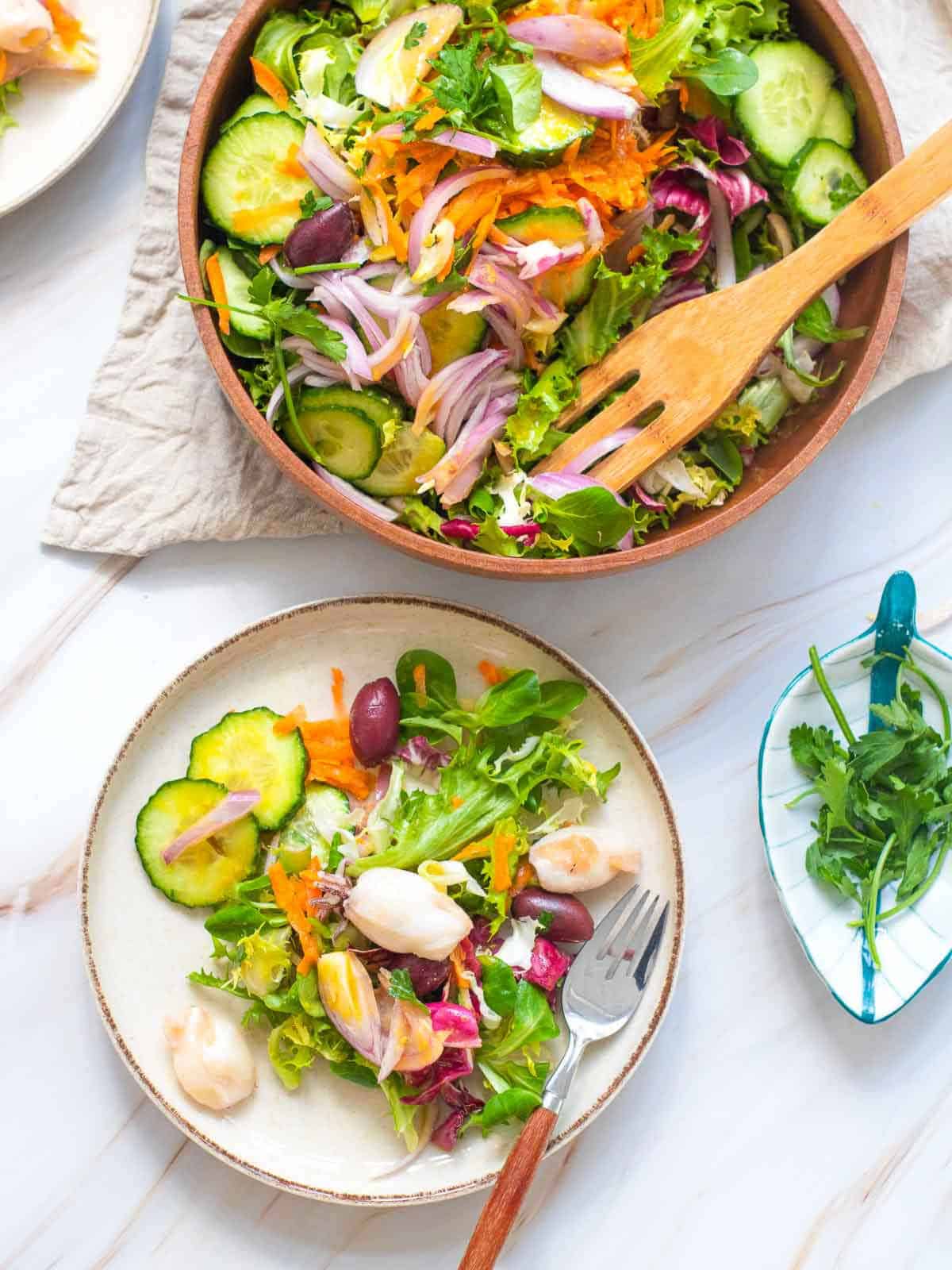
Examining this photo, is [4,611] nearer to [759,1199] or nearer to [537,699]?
[537,699]

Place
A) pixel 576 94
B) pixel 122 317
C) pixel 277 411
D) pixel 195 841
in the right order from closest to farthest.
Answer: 1. pixel 576 94
2. pixel 277 411
3. pixel 195 841
4. pixel 122 317

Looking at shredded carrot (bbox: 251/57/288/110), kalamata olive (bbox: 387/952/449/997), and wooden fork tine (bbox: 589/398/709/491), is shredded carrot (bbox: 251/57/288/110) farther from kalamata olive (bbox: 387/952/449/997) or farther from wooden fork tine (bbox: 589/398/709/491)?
kalamata olive (bbox: 387/952/449/997)

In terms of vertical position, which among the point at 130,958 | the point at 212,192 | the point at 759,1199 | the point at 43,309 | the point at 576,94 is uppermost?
the point at 576,94

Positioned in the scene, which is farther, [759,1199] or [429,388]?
[759,1199]

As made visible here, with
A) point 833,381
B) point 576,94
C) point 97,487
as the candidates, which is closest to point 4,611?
point 97,487

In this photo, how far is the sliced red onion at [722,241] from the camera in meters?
1.66

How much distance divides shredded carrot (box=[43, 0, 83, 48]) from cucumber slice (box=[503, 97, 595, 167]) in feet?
2.46

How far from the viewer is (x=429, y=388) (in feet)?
5.24

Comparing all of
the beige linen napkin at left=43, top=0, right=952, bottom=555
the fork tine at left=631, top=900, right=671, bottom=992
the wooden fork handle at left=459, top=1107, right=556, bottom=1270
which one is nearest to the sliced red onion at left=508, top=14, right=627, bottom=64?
the beige linen napkin at left=43, top=0, right=952, bottom=555

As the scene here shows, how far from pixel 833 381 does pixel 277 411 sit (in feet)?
2.56

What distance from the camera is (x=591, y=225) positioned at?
5.07ft

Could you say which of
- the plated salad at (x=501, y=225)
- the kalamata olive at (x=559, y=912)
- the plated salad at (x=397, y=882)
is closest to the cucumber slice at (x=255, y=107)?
the plated salad at (x=501, y=225)

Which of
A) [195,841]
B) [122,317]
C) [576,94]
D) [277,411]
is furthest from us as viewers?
[122,317]

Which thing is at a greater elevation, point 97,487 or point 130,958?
point 97,487
